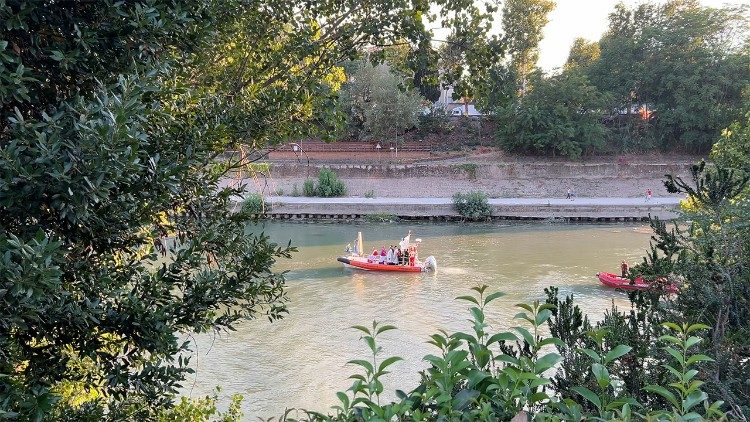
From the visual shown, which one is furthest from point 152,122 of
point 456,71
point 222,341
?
point 222,341

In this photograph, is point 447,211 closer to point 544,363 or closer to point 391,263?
point 391,263

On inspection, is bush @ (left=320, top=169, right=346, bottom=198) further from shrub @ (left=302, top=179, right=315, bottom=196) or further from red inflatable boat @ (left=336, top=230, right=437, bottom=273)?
red inflatable boat @ (left=336, top=230, right=437, bottom=273)

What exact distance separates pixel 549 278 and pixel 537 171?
54.8 feet

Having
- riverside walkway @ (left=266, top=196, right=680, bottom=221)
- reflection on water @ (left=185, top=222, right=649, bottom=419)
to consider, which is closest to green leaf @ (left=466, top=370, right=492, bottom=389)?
reflection on water @ (left=185, top=222, right=649, bottom=419)

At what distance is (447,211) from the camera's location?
28344 millimetres

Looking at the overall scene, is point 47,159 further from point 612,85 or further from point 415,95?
point 612,85

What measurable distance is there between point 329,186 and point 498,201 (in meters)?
8.34

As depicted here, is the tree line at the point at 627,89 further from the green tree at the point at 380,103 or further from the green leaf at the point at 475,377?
the green leaf at the point at 475,377

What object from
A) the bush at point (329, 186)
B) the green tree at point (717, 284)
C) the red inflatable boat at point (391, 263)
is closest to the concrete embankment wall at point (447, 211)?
the bush at point (329, 186)

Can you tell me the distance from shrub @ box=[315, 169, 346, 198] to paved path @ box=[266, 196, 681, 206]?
0.66 metres

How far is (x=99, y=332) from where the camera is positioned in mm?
2625

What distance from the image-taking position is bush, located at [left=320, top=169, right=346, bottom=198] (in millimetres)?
30906

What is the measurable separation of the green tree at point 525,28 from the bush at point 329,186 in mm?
11621

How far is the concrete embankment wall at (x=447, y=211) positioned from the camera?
2755 centimetres
